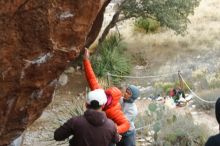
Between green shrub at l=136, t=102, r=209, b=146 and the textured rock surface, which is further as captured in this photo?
green shrub at l=136, t=102, r=209, b=146

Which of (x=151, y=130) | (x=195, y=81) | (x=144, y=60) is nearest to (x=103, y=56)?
(x=144, y=60)

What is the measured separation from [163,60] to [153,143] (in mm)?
8446

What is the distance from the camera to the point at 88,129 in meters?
Result: 5.56

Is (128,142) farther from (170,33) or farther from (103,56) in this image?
(170,33)

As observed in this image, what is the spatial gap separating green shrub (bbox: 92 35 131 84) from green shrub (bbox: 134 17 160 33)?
260cm

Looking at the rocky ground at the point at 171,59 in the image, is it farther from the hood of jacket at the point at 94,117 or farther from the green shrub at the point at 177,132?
the hood of jacket at the point at 94,117

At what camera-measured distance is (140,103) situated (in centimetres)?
1405

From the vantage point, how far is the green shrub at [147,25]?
20422 mm

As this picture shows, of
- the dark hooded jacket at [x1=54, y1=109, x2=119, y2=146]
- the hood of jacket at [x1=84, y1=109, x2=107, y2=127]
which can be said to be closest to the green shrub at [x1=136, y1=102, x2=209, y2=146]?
the dark hooded jacket at [x1=54, y1=109, x2=119, y2=146]

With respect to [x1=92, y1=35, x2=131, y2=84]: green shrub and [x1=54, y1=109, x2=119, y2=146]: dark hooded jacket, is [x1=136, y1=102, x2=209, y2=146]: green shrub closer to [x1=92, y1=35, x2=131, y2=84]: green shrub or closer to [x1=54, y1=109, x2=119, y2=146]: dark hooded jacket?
[x1=54, y1=109, x2=119, y2=146]: dark hooded jacket

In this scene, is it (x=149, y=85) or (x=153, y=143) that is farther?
(x=149, y=85)

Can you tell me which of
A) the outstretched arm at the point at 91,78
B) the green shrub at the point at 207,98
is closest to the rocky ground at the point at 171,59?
the green shrub at the point at 207,98

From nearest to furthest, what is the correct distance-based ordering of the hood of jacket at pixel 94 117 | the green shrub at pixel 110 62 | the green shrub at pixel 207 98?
1. the hood of jacket at pixel 94 117
2. the green shrub at pixel 207 98
3. the green shrub at pixel 110 62

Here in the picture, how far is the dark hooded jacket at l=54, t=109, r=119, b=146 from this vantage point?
551 cm
